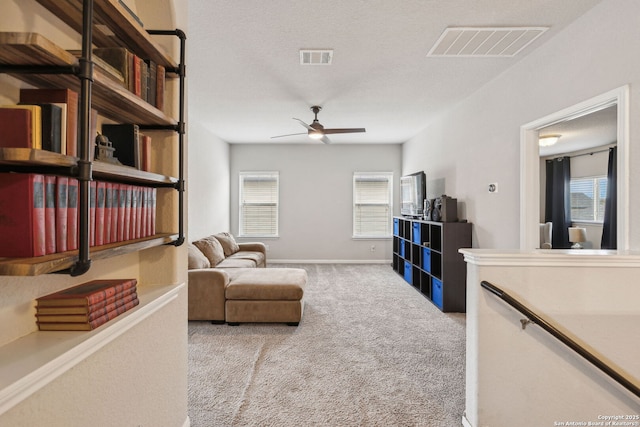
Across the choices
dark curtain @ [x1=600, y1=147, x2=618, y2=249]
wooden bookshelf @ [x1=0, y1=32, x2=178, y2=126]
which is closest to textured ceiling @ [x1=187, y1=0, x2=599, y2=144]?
wooden bookshelf @ [x1=0, y1=32, x2=178, y2=126]

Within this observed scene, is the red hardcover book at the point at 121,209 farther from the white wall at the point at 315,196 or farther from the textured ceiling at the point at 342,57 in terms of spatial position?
the white wall at the point at 315,196

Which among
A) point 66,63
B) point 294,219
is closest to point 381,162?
point 294,219

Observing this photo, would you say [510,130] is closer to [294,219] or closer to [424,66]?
[424,66]

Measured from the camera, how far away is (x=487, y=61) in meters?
3.19

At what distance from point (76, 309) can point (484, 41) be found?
3.30 metres

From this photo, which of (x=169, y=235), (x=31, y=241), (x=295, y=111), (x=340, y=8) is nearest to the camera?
(x=31, y=241)

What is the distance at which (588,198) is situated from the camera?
23.0 feet

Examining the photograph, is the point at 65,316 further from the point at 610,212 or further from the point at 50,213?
the point at 610,212

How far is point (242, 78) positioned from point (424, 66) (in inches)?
76.2

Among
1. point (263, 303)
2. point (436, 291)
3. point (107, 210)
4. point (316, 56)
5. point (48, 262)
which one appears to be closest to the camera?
point (48, 262)

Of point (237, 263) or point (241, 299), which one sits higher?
point (237, 263)

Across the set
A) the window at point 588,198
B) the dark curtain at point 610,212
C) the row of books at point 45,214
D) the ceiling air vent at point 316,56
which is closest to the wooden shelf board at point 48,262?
the row of books at point 45,214

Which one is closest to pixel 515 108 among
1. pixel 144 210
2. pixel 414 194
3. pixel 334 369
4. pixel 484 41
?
pixel 484 41

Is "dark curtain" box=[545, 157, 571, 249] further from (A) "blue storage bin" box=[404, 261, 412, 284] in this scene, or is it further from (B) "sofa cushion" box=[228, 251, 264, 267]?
(B) "sofa cushion" box=[228, 251, 264, 267]
